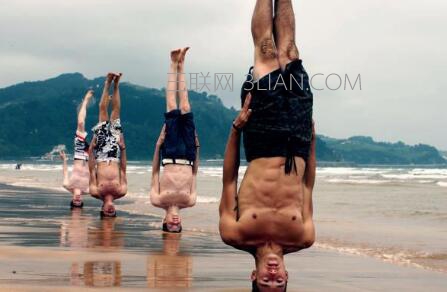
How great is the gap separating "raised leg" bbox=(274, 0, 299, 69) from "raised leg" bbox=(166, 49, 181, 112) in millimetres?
5781

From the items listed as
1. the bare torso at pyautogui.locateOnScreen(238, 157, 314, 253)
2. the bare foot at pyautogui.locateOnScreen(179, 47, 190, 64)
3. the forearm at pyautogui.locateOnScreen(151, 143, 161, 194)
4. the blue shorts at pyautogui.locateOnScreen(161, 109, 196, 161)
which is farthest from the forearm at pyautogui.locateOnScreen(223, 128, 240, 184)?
the bare foot at pyautogui.locateOnScreen(179, 47, 190, 64)

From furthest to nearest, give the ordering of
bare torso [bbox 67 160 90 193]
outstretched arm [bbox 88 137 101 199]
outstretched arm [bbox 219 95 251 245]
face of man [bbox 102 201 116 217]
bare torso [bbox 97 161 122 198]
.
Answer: bare torso [bbox 67 160 90 193], face of man [bbox 102 201 116 217], outstretched arm [bbox 88 137 101 199], bare torso [bbox 97 161 122 198], outstretched arm [bbox 219 95 251 245]

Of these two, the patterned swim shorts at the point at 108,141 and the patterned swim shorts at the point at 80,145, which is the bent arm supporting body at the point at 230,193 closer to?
the patterned swim shorts at the point at 108,141

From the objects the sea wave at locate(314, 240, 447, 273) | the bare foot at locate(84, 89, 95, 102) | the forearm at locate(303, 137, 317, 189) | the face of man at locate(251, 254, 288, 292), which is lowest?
the sea wave at locate(314, 240, 447, 273)

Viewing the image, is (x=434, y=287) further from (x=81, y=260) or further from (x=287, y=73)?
(x=81, y=260)

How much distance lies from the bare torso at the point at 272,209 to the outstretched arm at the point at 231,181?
10cm

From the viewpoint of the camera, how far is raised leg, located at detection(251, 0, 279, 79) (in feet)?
20.6

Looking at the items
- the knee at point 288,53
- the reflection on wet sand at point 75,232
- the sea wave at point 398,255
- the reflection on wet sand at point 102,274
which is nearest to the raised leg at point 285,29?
the knee at point 288,53

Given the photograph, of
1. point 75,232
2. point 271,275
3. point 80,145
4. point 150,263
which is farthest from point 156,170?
point 80,145

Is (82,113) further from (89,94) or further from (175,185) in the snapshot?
(175,185)

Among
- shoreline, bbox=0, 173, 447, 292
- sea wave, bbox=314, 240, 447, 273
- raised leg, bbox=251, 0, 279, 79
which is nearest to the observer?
raised leg, bbox=251, 0, 279, 79

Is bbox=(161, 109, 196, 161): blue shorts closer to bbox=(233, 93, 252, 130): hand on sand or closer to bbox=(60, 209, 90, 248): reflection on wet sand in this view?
bbox=(60, 209, 90, 248): reflection on wet sand

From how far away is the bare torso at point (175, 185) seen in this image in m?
12.1

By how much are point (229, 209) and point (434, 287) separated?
2.58 metres
